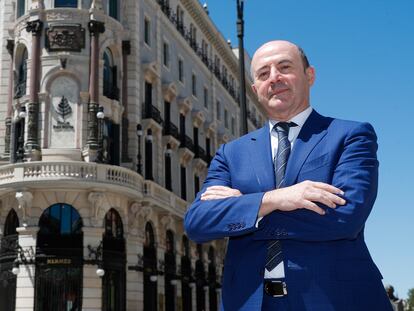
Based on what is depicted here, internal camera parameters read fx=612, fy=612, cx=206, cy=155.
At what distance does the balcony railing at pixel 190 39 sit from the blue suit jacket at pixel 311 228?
1371 inches

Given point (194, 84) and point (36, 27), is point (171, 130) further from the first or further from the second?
point (36, 27)

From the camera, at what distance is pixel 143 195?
29.7 meters

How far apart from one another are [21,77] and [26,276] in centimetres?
979

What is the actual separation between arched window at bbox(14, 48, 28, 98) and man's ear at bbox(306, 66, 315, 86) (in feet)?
90.6

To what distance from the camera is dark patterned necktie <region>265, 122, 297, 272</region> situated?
2.84m

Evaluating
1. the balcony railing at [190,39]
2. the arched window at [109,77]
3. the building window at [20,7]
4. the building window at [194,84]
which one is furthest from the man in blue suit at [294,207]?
the building window at [194,84]

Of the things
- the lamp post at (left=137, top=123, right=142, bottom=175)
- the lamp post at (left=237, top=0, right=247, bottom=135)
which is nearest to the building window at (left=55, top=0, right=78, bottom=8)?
the lamp post at (left=137, top=123, right=142, bottom=175)

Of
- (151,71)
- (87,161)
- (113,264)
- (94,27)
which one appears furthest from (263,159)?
(151,71)

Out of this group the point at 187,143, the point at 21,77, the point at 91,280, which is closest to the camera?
the point at 91,280

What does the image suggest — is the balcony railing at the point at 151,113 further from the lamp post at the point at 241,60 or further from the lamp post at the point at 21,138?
the lamp post at the point at 241,60

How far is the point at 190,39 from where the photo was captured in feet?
139

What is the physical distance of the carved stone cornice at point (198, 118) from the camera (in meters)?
41.1

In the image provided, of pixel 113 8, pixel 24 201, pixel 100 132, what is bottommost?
pixel 24 201

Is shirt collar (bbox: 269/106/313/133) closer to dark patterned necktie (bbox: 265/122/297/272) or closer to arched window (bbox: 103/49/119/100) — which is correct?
dark patterned necktie (bbox: 265/122/297/272)
